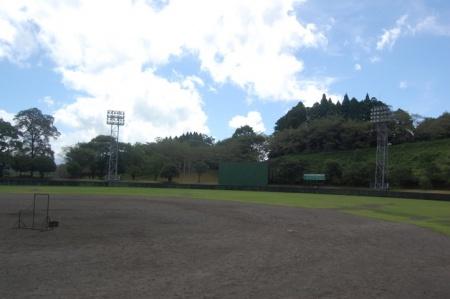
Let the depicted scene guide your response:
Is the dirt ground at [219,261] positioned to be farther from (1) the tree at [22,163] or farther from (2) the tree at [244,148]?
(2) the tree at [244,148]

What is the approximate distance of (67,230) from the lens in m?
19.2

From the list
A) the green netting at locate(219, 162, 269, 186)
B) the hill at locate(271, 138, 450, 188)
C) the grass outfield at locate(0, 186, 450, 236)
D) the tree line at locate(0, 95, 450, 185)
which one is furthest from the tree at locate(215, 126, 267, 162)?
the grass outfield at locate(0, 186, 450, 236)

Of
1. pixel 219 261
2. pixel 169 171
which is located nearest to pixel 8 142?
pixel 169 171

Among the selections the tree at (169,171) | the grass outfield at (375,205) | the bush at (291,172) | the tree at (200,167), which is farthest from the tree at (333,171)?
the tree at (169,171)

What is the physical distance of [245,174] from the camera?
8031 cm

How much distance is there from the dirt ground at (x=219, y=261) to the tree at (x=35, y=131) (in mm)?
82431

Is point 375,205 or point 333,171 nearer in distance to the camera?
point 375,205

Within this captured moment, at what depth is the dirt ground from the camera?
9.41 metres

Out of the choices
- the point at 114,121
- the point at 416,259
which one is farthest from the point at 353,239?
the point at 114,121

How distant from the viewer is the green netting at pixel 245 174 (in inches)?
3135

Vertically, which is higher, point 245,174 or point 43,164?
point 43,164

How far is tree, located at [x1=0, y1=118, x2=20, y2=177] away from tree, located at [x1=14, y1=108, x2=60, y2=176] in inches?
Answer: 82.1

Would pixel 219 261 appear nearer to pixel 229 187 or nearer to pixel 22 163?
pixel 229 187

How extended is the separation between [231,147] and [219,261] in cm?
10118
